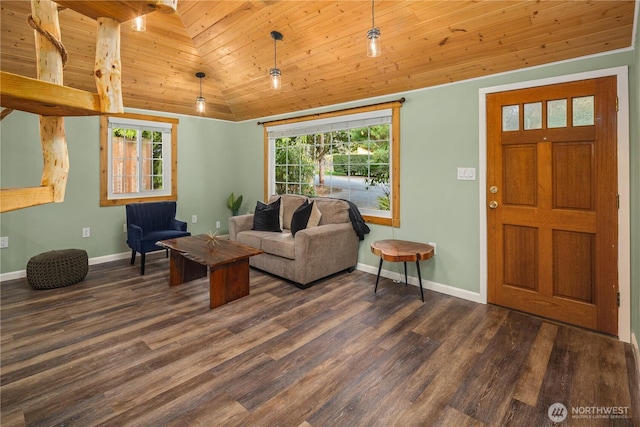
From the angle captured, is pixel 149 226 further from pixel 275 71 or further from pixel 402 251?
pixel 402 251

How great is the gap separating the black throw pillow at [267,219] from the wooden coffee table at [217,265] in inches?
29.3

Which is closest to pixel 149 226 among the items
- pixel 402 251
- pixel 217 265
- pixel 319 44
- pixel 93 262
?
pixel 93 262

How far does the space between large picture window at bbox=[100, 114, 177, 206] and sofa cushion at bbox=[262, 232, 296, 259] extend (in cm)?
228

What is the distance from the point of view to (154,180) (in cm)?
514

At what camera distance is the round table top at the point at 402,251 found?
3.05 meters

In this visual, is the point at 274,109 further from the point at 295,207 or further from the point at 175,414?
the point at 175,414

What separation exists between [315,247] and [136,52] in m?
3.20

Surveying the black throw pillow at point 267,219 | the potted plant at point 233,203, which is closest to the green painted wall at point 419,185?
the potted plant at point 233,203

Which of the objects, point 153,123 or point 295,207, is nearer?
point 295,207

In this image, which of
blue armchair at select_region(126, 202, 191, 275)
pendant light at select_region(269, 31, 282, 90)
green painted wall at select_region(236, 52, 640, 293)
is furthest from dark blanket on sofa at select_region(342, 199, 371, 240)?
blue armchair at select_region(126, 202, 191, 275)

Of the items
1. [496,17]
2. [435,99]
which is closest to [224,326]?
[435,99]

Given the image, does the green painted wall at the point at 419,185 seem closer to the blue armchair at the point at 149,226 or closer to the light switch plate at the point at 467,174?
the light switch plate at the point at 467,174

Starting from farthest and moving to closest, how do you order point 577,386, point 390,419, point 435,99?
point 435,99
point 577,386
point 390,419

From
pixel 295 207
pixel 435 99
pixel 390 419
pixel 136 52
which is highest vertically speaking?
pixel 136 52
